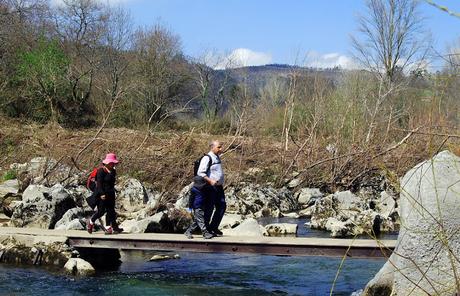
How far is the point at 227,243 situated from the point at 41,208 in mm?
5453

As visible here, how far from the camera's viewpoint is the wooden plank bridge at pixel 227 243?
10344 mm

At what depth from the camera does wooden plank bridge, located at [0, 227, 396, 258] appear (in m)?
10.3

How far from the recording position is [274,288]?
408 inches

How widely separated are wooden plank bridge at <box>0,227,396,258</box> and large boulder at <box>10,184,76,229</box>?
6.14ft

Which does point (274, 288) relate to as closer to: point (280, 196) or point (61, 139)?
point (280, 196)

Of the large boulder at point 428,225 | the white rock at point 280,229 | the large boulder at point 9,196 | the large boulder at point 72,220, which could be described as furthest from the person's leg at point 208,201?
the large boulder at point 9,196

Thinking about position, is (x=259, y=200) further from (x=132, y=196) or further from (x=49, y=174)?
(x=49, y=174)

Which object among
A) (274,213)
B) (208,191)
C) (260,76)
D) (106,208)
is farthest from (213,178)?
(260,76)

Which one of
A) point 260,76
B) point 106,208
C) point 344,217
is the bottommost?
point 344,217

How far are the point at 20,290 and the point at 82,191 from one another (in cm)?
840

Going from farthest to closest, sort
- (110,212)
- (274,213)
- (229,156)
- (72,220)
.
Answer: (229,156)
(274,213)
(72,220)
(110,212)

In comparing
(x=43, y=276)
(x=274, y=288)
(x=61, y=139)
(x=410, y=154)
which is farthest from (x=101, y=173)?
(x=410, y=154)

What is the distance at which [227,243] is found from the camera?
1080 centimetres

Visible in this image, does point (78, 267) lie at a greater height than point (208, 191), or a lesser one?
lesser
